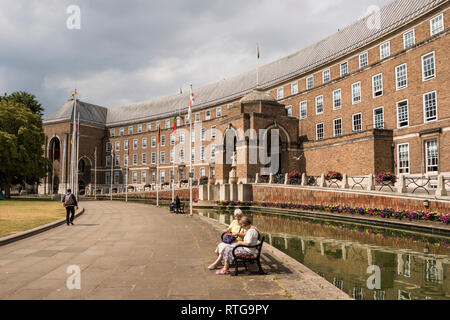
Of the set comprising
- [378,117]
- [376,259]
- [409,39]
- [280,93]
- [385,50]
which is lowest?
[376,259]

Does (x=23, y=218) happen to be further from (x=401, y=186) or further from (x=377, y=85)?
(x=377, y=85)

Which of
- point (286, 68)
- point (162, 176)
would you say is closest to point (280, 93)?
point (286, 68)

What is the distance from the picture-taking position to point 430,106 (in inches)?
1087

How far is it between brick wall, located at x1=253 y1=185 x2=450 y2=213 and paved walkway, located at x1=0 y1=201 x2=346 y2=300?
11804mm

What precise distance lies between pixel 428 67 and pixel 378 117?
6795mm

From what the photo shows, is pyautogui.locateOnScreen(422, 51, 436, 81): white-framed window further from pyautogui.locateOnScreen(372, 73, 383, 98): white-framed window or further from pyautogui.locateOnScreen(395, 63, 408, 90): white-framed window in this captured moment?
pyautogui.locateOnScreen(372, 73, 383, 98): white-framed window

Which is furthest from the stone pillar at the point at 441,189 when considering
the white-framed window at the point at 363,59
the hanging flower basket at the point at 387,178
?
the white-framed window at the point at 363,59

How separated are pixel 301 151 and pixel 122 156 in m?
48.0

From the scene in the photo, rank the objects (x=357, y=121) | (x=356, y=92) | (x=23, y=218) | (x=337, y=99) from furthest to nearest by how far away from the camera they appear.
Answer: (x=337, y=99) < (x=356, y=92) < (x=357, y=121) < (x=23, y=218)

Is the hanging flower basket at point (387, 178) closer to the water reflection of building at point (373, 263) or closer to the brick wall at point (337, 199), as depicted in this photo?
the brick wall at point (337, 199)

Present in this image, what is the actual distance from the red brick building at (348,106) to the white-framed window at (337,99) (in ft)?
0.39

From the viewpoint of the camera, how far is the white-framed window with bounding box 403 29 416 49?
30672mm

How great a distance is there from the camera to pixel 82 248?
9.90m

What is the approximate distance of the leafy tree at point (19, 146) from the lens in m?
40.1
